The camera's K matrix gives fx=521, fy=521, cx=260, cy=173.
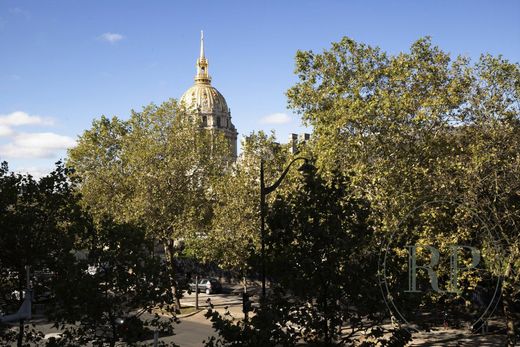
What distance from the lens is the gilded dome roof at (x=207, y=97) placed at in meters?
120

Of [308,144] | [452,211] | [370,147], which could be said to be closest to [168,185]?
[308,144]

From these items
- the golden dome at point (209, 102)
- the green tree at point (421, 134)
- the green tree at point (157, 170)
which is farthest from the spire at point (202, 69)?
the green tree at point (421, 134)

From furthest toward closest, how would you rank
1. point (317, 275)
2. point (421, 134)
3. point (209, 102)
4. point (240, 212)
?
point (209, 102)
point (240, 212)
point (421, 134)
point (317, 275)

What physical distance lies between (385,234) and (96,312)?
8994mm

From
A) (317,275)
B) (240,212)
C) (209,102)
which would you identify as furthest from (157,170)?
(209,102)

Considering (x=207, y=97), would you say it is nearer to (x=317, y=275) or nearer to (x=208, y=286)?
(x=208, y=286)

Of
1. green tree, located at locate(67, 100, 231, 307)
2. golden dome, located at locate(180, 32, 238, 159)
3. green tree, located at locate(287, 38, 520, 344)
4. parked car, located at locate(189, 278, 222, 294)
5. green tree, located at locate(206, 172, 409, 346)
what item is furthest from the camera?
golden dome, located at locate(180, 32, 238, 159)

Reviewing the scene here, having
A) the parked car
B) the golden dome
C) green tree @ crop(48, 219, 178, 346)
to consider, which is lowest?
the parked car

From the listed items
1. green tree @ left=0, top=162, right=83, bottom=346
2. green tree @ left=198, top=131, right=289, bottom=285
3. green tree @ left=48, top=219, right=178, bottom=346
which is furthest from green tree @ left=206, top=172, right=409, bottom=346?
green tree @ left=198, top=131, right=289, bottom=285

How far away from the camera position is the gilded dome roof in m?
120

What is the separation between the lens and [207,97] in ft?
397

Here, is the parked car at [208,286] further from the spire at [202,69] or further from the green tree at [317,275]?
the spire at [202,69]

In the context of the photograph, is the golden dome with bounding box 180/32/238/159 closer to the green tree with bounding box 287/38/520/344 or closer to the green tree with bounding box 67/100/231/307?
the green tree with bounding box 67/100/231/307

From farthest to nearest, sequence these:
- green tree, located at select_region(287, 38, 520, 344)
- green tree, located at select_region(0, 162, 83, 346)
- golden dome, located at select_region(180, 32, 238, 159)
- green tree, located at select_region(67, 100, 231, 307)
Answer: golden dome, located at select_region(180, 32, 238, 159), green tree, located at select_region(67, 100, 231, 307), green tree, located at select_region(287, 38, 520, 344), green tree, located at select_region(0, 162, 83, 346)
